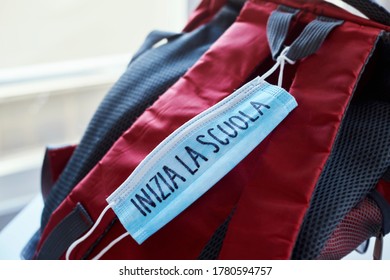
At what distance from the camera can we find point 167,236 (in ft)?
1.38

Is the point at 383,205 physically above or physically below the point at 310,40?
below

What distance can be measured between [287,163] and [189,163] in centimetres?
9

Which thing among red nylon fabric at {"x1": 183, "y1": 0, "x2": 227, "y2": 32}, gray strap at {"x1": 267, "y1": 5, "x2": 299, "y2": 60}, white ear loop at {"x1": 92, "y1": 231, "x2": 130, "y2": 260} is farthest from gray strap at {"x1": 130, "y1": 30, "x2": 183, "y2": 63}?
white ear loop at {"x1": 92, "y1": 231, "x2": 130, "y2": 260}

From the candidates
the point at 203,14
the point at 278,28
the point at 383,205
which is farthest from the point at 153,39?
the point at 383,205

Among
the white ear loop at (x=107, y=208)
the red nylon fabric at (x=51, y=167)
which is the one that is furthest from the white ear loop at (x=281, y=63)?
the red nylon fabric at (x=51, y=167)

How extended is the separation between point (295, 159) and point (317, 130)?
3cm

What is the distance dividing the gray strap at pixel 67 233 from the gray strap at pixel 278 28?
9.9 inches

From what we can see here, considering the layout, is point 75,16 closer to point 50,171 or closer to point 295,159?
point 50,171

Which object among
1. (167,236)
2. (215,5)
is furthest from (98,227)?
(215,5)

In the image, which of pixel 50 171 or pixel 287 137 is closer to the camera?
pixel 287 137

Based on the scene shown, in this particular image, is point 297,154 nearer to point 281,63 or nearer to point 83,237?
point 281,63

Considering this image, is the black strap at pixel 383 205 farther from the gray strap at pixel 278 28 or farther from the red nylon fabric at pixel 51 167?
the red nylon fabric at pixel 51 167

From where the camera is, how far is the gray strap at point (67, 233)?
0.47 m

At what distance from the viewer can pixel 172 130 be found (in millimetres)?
453
